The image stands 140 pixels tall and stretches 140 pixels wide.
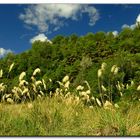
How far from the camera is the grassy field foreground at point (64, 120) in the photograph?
5.97m

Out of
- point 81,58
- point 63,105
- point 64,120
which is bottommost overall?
point 64,120

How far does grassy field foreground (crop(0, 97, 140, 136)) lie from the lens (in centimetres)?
597

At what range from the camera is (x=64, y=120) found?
6168 millimetres

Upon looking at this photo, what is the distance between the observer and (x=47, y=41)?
7.17 metres

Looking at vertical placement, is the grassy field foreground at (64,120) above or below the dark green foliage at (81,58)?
below

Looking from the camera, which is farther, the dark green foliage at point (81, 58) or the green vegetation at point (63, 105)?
the dark green foliage at point (81, 58)

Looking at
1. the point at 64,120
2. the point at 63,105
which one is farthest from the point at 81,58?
the point at 64,120

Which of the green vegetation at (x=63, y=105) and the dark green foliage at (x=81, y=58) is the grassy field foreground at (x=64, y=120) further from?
the dark green foliage at (x=81, y=58)

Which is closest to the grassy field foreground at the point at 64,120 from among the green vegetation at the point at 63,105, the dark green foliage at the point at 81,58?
the green vegetation at the point at 63,105

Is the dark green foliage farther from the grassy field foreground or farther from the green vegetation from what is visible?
the grassy field foreground

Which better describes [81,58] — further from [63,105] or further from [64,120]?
[64,120]

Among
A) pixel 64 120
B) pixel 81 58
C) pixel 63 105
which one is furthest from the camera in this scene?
pixel 81 58

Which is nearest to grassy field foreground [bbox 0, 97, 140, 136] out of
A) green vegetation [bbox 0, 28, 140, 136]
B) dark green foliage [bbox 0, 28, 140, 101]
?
green vegetation [bbox 0, 28, 140, 136]

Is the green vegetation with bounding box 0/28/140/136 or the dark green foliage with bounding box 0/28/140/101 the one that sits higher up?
the dark green foliage with bounding box 0/28/140/101
